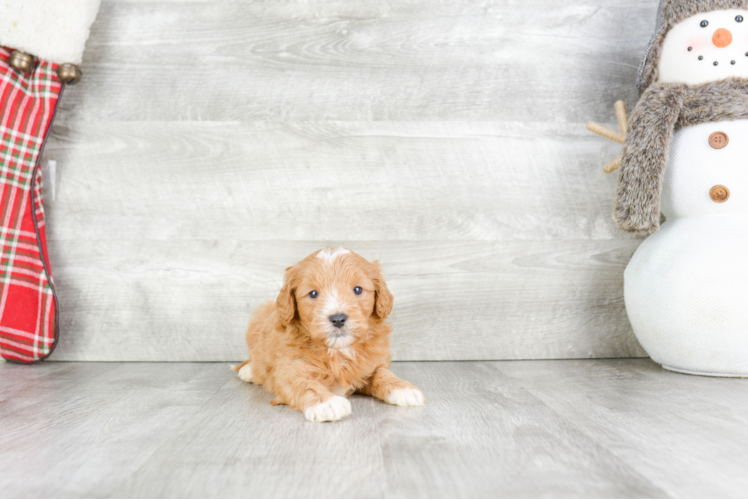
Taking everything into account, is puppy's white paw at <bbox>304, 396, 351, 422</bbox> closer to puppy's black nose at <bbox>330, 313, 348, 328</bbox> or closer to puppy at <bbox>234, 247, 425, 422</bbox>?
puppy at <bbox>234, 247, 425, 422</bbox>

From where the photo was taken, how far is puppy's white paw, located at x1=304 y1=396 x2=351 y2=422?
974mm

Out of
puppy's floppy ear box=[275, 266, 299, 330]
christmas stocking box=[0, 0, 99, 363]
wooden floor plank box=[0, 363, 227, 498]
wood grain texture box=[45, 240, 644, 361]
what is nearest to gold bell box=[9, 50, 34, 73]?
christmas stocking box=[0, 0, 99, 363]

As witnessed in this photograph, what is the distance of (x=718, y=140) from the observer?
4.18ft

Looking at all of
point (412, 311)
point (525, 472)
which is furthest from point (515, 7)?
point (525, 472)

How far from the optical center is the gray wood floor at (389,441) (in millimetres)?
702

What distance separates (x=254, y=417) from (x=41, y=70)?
1.18 meters

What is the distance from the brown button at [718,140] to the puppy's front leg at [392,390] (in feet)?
3.10

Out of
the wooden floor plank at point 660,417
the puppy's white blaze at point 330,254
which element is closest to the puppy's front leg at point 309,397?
the puppy's white blaze at point 330,254

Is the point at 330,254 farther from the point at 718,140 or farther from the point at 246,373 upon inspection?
the point at 718,140

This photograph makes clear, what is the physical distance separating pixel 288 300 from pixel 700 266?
38.9 inches

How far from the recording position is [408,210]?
1566mm

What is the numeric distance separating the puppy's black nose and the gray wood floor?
184mm

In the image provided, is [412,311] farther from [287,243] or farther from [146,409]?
[146,409]

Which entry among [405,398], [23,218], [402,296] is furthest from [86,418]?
[402,296]
